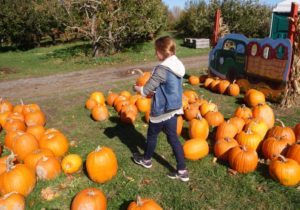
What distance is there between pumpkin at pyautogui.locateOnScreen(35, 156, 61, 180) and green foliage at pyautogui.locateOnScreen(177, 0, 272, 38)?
Answer: 2231cm

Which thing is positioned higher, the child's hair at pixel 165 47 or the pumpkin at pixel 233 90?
the child's hair at pixel 165 47

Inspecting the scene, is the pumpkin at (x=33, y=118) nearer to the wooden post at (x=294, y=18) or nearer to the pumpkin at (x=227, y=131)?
the pumpkin at (x=227, y=131)

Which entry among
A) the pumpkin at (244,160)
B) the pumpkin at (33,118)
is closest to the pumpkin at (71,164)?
the pumpkin at (33,118)

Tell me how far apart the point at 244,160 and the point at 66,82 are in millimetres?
8516

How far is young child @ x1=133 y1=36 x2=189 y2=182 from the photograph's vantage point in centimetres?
405

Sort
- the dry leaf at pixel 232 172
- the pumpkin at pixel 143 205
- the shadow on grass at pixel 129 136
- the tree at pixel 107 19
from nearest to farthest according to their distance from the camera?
the pumpkin at pixel 143 205, the dry leaf at pixel 232 172, the shadow on grass at pixel 129 136, the tree at pixel 107 19

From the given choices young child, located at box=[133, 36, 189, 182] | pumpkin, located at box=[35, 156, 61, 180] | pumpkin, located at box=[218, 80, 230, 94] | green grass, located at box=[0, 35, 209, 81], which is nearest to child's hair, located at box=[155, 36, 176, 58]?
young child, located at box=[133, 36, 189, 182]

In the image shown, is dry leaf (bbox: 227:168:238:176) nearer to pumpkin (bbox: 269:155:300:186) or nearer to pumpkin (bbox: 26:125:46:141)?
pumpkin (bbox: 269:155:300:186)

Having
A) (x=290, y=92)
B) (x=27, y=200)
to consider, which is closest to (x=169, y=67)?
(x=27, y=200)

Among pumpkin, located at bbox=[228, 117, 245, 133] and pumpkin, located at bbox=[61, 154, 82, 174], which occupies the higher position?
pumpkin, located at bbox=[228, 117, 245, 133]

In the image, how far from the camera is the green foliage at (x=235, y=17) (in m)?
24.7

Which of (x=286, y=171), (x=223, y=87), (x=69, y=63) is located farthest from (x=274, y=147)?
(x=69, y=63)

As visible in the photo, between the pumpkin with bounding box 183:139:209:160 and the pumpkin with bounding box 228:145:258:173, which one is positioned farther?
the pumpkin with bounding box 183:139:209:160

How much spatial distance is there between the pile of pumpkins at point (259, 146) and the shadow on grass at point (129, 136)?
1025mm
